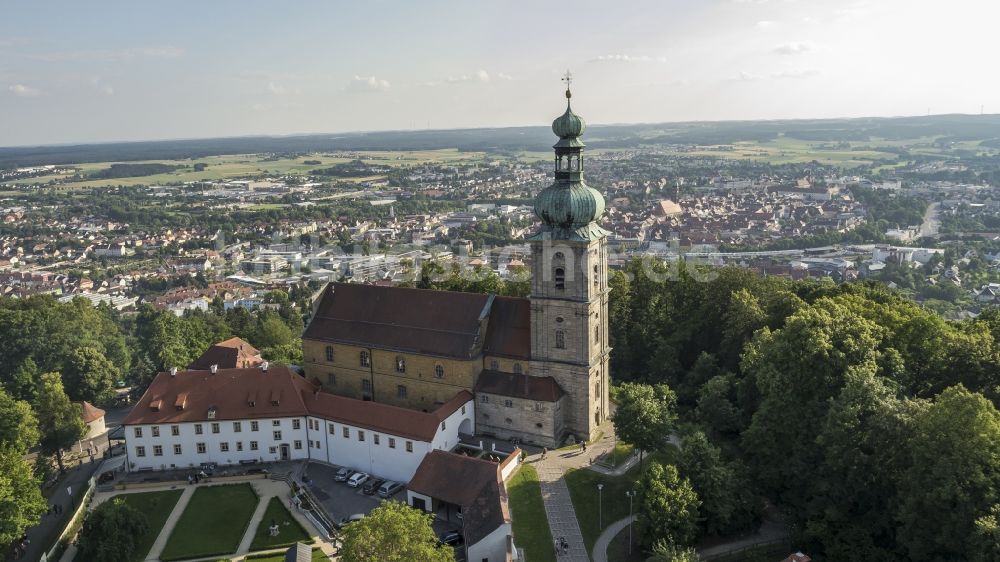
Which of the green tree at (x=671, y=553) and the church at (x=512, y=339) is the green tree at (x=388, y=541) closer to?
the green tree at (x=671, y=553)

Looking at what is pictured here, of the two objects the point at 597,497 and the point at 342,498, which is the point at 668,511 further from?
the point at 342,498

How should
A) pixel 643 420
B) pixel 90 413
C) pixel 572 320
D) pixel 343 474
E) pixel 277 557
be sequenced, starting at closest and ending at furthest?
1. pixel 277 557
2. pixel 643 420
3. pixel 572 320
4. pixel 343 474
5. pixel 90 413

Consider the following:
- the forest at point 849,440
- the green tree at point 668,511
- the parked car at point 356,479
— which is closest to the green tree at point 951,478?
the forest at point 849,440

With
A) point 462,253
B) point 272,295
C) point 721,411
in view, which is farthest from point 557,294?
point 462,253

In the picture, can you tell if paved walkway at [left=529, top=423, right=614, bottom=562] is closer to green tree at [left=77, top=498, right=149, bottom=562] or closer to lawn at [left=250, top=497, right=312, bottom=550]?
lawn at [left=250, top=497, right=312, bottom=550]

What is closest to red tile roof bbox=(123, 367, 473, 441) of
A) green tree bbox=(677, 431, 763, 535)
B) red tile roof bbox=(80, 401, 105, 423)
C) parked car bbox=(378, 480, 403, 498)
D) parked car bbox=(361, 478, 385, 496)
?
parked car bbox=(361, 478, 385, 496)

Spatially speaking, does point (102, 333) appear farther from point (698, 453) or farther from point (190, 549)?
point (698, 453)

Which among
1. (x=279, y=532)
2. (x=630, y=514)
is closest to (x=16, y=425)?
(x=279, y=532)
